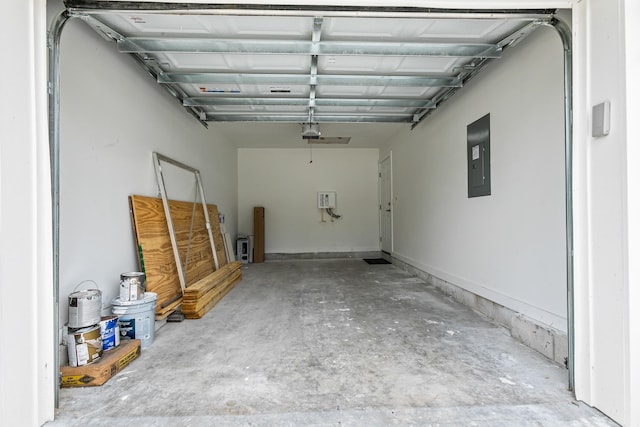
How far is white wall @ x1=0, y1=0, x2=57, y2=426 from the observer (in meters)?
1.25

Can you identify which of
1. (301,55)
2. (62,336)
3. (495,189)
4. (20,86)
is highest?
(301,55)

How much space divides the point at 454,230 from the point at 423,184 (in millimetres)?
1147

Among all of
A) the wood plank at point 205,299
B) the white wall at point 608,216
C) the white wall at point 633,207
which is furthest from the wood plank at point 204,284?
the white wall at point 633,207

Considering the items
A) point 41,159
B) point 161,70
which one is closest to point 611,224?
point 41,159

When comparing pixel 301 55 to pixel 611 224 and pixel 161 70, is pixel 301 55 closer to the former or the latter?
pixel 161 70

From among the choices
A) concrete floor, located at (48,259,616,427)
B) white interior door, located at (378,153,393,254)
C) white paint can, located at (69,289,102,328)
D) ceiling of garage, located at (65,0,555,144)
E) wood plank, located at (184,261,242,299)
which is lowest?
concrete floor, located at (48,259,616,427)

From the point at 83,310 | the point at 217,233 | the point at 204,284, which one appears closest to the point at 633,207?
→ the point at 83,310

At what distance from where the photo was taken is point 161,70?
2.88 m

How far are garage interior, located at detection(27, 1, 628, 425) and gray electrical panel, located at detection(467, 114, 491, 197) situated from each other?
0.38 ft

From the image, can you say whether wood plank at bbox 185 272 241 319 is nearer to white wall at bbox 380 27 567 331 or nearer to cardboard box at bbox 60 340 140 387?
cardboard box at bbox 60 340 140 387

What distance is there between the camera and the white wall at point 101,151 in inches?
78.3

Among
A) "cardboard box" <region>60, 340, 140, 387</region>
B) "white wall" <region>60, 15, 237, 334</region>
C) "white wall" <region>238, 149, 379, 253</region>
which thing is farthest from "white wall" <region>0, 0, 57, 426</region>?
"white wall" <region>238, 149, 379, 253</region>

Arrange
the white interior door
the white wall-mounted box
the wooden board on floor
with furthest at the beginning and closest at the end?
the white wall-mounted box → the white interior door → the wooden board on floor

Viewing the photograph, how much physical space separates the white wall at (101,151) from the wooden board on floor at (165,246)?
0.11m
